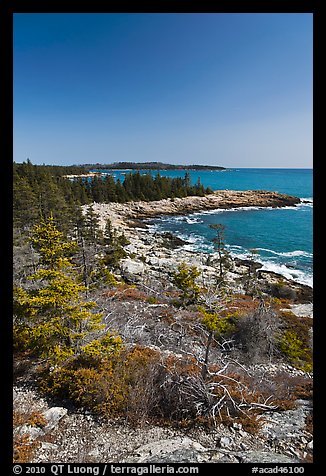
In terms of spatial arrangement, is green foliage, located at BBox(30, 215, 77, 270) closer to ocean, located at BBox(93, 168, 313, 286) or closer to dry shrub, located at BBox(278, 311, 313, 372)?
dry shrub, located at BBox(278, 311, 313, 372)

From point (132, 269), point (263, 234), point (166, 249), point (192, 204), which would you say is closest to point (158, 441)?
point (132, 269)

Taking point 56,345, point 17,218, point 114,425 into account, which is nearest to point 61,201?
point 17,218

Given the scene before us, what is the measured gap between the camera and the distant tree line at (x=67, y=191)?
21656 millimetres

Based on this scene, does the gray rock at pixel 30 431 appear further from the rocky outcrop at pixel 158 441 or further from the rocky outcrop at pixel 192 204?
the rocky outcrop at pixel 192 204

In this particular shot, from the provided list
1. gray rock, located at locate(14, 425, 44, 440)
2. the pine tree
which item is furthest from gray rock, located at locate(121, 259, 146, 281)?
Answer: gray rock, located at locate(14, 425, 44, 440)

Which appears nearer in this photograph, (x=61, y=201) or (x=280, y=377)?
(x=280, y=377)

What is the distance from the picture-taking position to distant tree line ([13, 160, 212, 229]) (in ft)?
71.1

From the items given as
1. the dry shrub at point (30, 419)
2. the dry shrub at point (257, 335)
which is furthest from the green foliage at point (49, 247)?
the dry shrub at point (257, 335)
